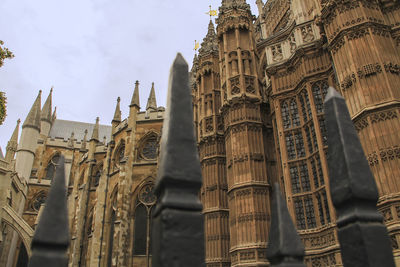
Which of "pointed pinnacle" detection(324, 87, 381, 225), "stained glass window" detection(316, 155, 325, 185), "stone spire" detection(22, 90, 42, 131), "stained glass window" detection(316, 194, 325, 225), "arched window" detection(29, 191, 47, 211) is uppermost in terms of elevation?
"stone spire" detection(22, 90, 42, 131)

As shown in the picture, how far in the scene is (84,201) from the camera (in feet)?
94.8

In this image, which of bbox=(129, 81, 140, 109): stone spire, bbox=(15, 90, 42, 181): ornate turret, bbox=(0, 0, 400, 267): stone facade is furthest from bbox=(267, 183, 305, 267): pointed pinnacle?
bbox=(15, 90, 42, 181): ornate turret

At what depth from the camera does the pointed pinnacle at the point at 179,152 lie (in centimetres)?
196

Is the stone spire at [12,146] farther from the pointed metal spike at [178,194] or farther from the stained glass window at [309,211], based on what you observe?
the pointed metal spike at [178,194]

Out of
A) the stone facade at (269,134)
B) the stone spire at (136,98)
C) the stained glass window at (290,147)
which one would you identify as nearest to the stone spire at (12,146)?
the stone facade at (269,134)

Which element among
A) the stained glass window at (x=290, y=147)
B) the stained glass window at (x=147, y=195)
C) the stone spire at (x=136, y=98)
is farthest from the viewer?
the stone spire at (x=136, y=98)

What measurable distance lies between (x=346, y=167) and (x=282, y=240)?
691 mm

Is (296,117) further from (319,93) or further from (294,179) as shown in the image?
(294,179)

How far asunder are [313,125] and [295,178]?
221 cm

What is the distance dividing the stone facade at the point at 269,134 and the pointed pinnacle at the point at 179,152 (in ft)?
25.0

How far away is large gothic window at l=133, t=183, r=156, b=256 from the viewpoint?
2308cm

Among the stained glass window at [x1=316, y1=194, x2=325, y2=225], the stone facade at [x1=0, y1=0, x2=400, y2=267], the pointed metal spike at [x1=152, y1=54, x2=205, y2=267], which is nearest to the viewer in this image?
the pointed metal spike at [x1=152, y1=54, x2=205, y2=267]

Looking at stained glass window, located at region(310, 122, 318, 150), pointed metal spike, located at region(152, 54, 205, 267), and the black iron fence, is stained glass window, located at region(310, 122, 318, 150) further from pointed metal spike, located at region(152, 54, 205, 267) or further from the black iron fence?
pointed metal spike, located at region(152, 54, 205, 267)

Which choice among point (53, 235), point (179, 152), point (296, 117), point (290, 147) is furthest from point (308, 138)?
point (53, 235)
